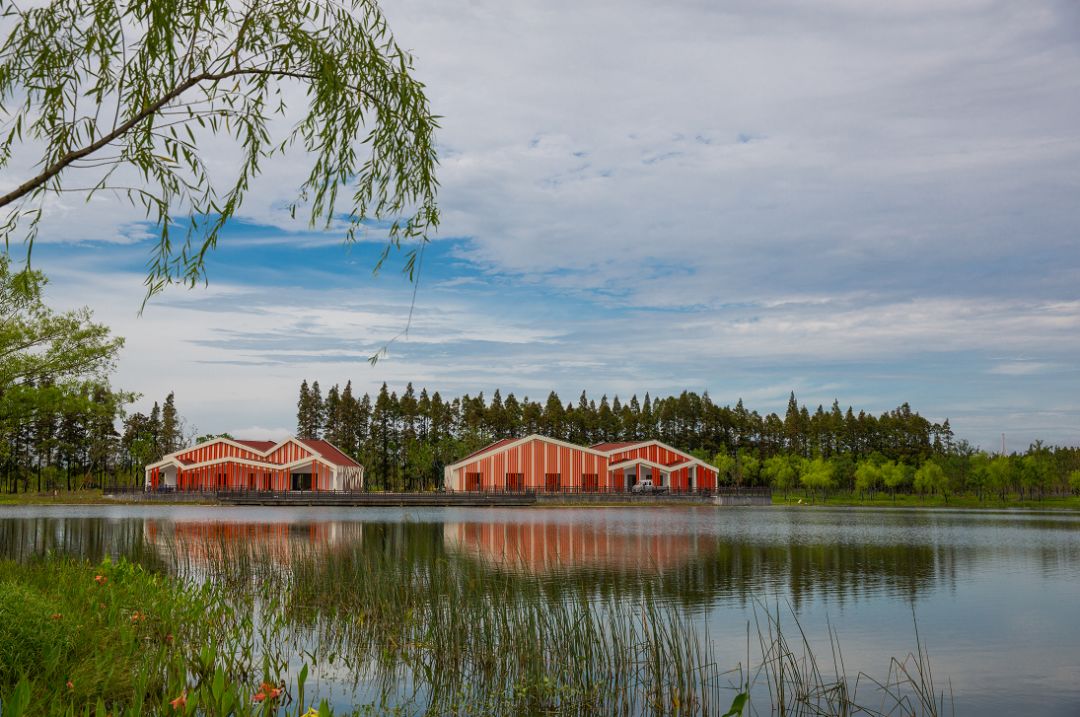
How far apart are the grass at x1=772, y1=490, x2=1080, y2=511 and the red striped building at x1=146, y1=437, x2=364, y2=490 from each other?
3565cm

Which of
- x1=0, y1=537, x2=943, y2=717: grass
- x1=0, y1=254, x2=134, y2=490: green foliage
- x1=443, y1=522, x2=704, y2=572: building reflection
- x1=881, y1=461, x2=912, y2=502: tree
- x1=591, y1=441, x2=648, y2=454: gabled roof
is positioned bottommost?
x1=881, y1=461, x2=912, y2=502: tree

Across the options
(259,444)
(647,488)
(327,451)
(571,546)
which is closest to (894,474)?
(647,488)

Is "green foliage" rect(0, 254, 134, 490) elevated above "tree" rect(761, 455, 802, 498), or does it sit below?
above

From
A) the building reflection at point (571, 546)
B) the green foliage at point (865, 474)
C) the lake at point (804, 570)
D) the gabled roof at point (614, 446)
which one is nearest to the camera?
the lake at point (804, 570)

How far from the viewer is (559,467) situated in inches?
2501

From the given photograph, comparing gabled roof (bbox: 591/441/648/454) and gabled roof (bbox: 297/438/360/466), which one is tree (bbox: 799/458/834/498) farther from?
gabled roof (bbox: 297/438/360/466)

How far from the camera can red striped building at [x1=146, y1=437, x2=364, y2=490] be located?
209 feet

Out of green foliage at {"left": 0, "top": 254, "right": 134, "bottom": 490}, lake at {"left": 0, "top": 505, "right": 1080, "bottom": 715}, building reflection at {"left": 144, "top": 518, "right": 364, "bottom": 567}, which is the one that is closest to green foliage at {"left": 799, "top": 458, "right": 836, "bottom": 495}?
lake at {"left": 0, "top": 505, "right": 1080, "bottom": 715}

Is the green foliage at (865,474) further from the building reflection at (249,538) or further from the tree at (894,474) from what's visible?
the building reflection at (249,538)

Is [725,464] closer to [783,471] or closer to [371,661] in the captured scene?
[783,471]

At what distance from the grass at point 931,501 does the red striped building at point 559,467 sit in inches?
396

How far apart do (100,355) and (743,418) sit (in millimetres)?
88732

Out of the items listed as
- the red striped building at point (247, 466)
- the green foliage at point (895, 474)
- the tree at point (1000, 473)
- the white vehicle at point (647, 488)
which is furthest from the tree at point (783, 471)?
the red striped building at point (247, 466)

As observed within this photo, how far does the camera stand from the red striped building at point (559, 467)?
2490 inches
